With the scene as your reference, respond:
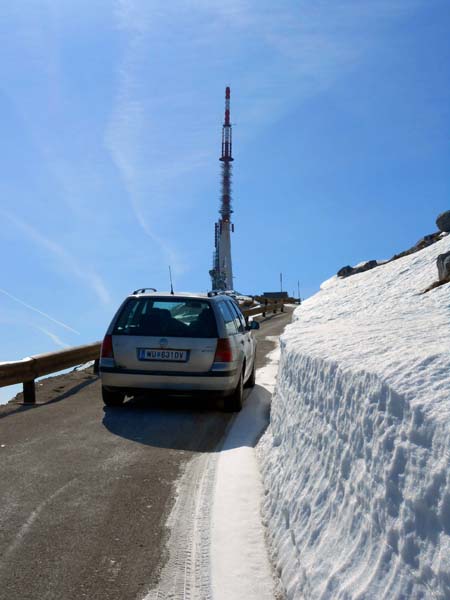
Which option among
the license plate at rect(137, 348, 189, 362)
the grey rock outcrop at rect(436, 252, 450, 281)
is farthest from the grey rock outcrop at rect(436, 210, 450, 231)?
the license plate at rect(137, 348, 189, 362)

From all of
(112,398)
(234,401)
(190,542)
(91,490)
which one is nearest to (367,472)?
(190,542)

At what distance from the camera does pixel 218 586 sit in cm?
343

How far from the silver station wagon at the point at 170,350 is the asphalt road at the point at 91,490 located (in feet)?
1.33

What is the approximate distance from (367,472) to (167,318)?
6.11 metres

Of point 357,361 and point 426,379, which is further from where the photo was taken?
point 357,361

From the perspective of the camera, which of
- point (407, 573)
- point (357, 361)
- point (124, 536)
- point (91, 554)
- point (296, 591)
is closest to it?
point (407, 573)

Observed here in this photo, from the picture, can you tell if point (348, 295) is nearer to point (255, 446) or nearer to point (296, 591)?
point (255, 446)

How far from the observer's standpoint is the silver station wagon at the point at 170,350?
27.0 ft

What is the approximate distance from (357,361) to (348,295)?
396 inches

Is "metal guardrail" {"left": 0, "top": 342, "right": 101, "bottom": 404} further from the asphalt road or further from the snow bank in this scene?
the snow bank

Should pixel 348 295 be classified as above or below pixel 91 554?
above

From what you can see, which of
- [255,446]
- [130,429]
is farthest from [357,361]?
[130,429]

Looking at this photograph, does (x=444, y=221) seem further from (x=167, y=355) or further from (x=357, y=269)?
(x=167, y=355)

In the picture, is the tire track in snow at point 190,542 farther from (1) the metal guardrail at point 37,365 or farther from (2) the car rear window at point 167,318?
(1) the metal guardrail at point 37,365
